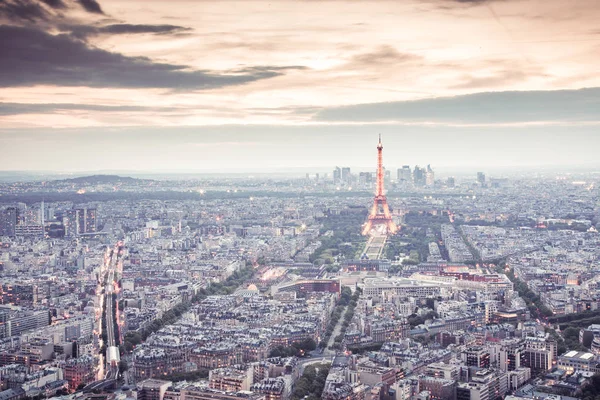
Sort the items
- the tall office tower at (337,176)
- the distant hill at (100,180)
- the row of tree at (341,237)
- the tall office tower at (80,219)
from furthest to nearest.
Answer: the tall office tower at (337,176), the distant hill at (100,180), the tall office tower at (80,219), the row of tree at (341,237)

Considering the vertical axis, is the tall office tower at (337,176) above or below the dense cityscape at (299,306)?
above

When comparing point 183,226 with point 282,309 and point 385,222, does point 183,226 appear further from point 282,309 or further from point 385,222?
point 282,309

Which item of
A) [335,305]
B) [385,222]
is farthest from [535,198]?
[335,305]

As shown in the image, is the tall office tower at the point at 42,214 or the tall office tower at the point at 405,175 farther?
the tall office tower at the point at 405,175

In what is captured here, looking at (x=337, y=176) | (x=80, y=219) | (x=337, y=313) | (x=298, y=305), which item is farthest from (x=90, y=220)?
(x=337, y=176)

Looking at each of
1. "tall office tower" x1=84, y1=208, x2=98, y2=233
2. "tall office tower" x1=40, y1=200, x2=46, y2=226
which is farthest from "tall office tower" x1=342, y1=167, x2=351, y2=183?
"tall office tower" x1=84, y1=208, x2=98, y2=233

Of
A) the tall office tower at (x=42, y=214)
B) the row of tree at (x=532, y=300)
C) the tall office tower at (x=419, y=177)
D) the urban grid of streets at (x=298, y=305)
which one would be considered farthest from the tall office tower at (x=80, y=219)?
the tall office tower at (x=419, y=177)

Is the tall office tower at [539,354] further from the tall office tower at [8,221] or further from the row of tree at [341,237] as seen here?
the tall office tower at [8,221]
